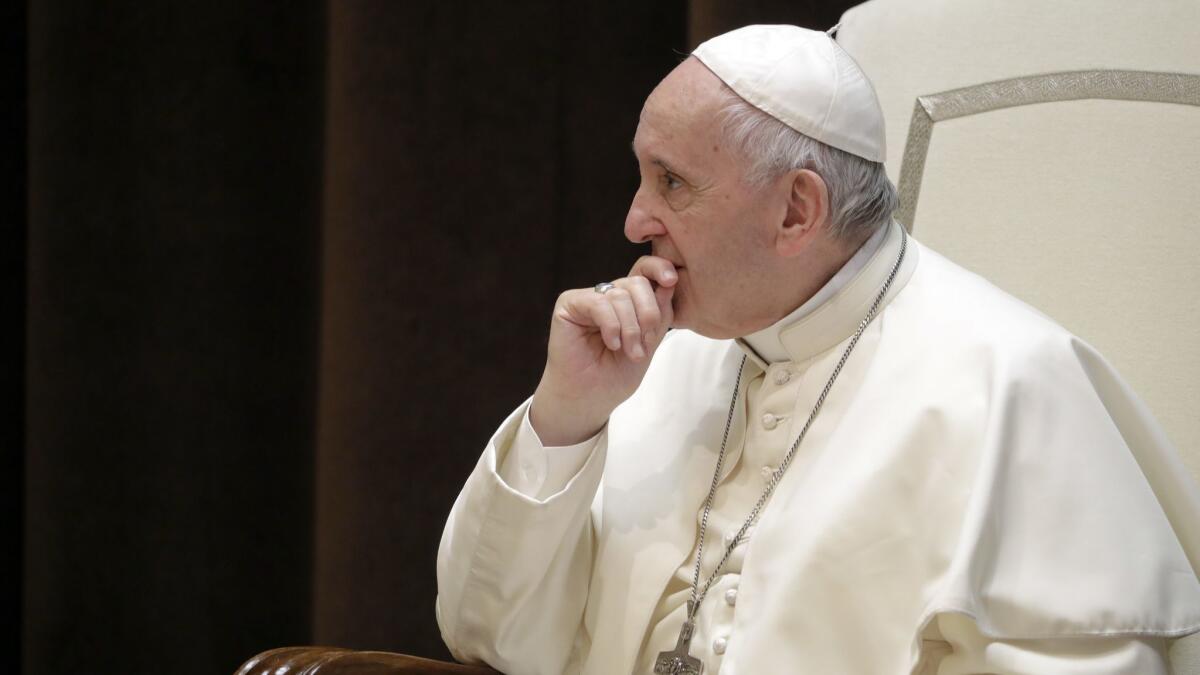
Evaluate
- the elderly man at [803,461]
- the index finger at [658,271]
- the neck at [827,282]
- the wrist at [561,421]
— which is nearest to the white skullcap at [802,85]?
the elderly man at [803,461]

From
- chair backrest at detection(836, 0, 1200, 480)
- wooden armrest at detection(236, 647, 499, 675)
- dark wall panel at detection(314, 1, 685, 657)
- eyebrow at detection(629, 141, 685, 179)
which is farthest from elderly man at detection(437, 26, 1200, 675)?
dark wall panel at detection(314, 1, 685, 657)

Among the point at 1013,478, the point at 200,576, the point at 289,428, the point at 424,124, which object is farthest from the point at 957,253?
the point at 200,576

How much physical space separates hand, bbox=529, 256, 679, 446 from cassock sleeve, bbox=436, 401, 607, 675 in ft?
0.10

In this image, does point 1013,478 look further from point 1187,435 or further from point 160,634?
point 160,634

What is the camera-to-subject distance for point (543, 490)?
5.67 feet

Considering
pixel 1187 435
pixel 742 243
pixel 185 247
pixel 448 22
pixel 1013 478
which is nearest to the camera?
pixel 1013 478

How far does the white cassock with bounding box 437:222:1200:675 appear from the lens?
1.41 m

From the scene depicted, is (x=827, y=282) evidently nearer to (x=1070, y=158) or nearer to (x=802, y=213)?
(x=802, y=213)

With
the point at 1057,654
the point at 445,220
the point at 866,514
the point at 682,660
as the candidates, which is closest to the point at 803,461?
the point at 866,514

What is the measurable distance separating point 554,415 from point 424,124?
118cm

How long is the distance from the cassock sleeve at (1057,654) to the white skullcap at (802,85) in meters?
0.60

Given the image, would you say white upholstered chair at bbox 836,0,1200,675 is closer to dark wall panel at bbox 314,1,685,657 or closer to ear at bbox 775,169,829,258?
ear at bbox 775,169,829,258

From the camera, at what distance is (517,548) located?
1.72m

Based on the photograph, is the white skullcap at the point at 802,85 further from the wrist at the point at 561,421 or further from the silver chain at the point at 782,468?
the wrist at the point at 561,421
